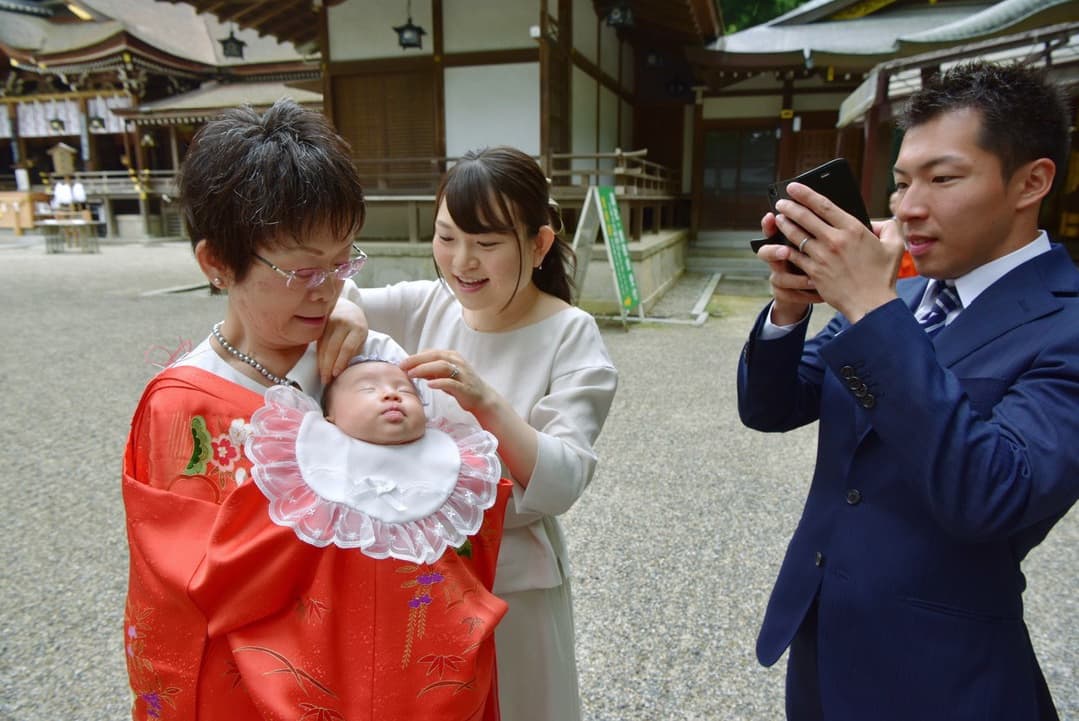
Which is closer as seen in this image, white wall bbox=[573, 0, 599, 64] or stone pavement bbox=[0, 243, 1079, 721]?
stone pavement bbox=[0, 243, 1079, 721]

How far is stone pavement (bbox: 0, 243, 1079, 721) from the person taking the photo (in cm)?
259

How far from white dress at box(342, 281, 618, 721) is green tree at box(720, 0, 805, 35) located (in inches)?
928

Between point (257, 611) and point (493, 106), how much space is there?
34.1 ft

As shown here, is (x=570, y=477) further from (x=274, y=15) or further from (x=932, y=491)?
(x=274, y=15)

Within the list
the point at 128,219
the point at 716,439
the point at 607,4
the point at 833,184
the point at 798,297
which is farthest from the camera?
the point at 128,219

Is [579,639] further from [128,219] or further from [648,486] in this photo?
[128,219]

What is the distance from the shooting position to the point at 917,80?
8.88 metres

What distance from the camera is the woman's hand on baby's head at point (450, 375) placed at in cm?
Result: 120

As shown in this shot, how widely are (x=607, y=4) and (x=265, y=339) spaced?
11.9 metres

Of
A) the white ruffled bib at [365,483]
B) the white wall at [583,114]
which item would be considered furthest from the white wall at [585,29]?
the white ruffled bib at [365,483]

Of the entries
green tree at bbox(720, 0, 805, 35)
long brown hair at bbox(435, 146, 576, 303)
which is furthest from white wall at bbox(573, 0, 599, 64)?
green tree at bbox(720, 0, 805, 35)

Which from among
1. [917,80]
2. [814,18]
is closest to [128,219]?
[814,18]

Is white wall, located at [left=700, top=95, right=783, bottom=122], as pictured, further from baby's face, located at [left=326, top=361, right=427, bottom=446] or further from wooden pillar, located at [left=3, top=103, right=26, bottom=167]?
wooden pillar, located at [left=3, top=103, right=26, bottom=167]

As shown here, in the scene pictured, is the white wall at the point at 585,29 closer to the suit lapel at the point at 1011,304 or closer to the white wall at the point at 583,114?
the white wall at the point at 583,114
